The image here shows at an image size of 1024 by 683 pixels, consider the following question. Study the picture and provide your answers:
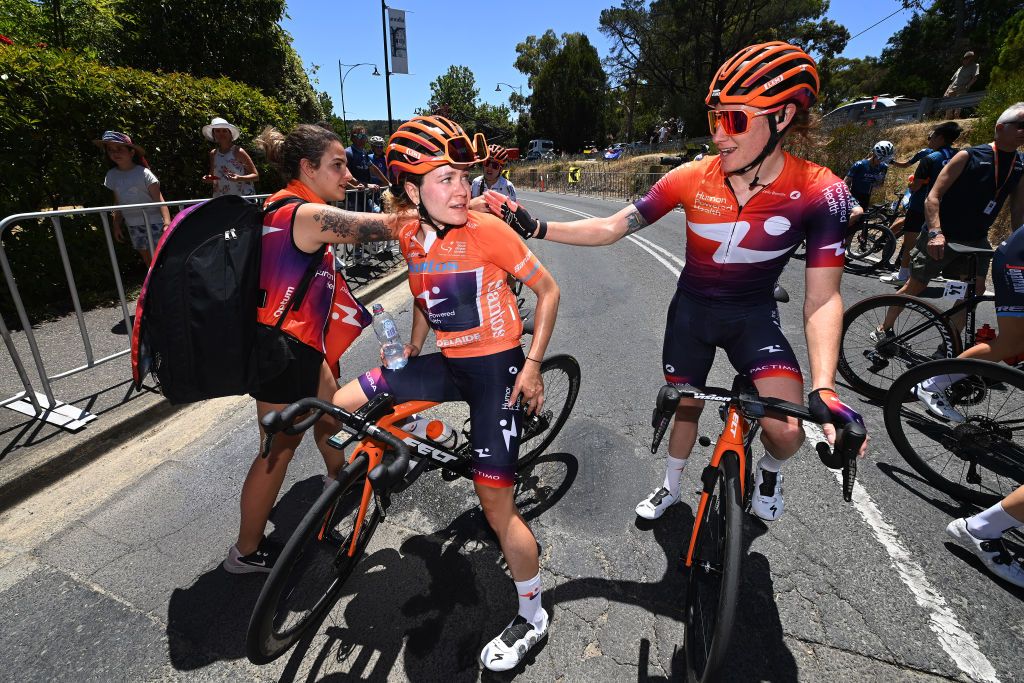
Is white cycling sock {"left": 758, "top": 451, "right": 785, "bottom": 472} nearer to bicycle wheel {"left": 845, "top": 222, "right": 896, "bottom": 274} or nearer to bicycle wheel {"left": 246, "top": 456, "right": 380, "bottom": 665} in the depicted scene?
bicycle wheel {"left": 246, "top": 456, "right": 380, "bottom": 665}

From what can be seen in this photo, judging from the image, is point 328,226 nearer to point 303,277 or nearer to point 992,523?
point 303,277

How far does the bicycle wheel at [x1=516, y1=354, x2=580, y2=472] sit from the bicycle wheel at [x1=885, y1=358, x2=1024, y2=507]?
7.29 ft

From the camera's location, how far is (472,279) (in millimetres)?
2354

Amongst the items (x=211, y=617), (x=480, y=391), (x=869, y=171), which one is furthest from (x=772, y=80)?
(x=869, y=171)

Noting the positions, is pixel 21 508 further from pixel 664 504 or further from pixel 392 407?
pixel 664 504

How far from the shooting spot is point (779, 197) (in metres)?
2.41

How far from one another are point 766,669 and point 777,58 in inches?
108

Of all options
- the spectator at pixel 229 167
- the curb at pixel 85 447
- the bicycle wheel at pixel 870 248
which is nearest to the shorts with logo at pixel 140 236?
the spectator at pixel 229 167

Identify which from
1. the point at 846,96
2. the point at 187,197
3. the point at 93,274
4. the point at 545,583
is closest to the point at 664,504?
the point at 545,583

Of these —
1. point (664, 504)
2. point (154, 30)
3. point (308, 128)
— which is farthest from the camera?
point (154, 30)

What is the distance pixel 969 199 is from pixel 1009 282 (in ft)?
8.10

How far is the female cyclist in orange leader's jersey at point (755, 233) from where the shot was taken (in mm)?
2270

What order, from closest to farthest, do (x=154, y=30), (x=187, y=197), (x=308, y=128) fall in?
(x=308, y=128) → (x=187, y=197) → (x=154, y=30)

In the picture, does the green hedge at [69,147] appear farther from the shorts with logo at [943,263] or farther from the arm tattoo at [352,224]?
the shorts with logo at [943,263]
